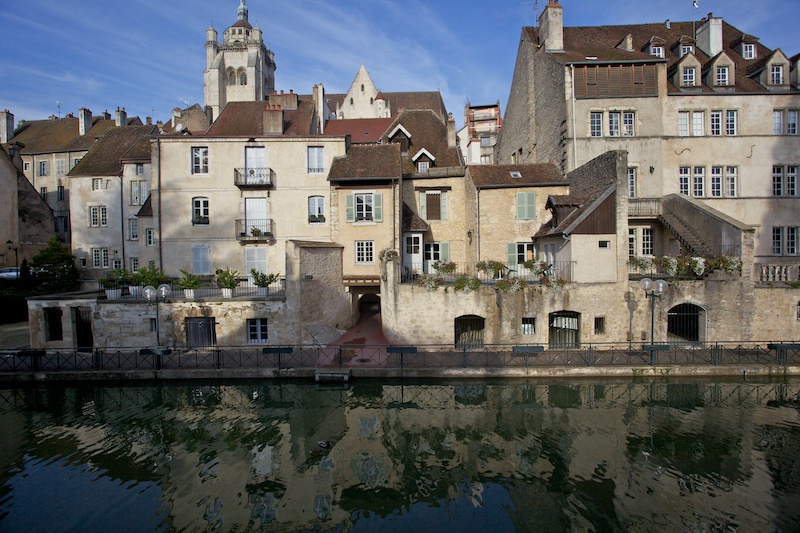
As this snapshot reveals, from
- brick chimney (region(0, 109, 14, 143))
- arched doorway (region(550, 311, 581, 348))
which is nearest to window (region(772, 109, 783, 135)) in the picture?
arched doorway (region(550, 311, 581, 348))

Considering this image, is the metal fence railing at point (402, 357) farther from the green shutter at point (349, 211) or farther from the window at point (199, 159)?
the window at point (199, 159)

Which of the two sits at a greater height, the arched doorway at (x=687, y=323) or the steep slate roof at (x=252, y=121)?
the steep slate roof at (x=252, y=121)

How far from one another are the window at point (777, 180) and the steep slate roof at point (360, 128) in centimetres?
2323

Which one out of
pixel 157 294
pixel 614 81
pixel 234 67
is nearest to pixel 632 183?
pixel 614 81

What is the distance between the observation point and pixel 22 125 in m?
43.5

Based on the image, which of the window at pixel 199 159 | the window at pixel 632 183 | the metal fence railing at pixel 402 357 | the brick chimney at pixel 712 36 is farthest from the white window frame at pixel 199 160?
the brick chimney at pixel 712 36

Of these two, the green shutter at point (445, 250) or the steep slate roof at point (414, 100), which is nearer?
the green shutter at point (445, 250)

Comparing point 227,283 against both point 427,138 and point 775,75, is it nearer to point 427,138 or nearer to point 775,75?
point 427,138

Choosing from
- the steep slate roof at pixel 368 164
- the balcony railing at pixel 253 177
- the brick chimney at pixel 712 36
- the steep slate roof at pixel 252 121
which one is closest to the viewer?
the steep slate roof at pixel 368 164

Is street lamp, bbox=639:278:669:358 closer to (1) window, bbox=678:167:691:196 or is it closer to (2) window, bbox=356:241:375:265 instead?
(1) window, bbox=678:167:691:196

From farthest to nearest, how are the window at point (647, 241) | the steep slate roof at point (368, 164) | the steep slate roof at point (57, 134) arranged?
the steep slate roof at point (57, 134)
the window at point (647, 241)
the steep slate roof at point (368, 164)

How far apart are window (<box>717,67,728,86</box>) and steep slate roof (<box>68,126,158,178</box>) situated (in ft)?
115

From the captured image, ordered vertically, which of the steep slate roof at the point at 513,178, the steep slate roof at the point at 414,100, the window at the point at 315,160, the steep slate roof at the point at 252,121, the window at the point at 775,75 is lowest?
the steep slate roof at the point at 513,178

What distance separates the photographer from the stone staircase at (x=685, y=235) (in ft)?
59.9
